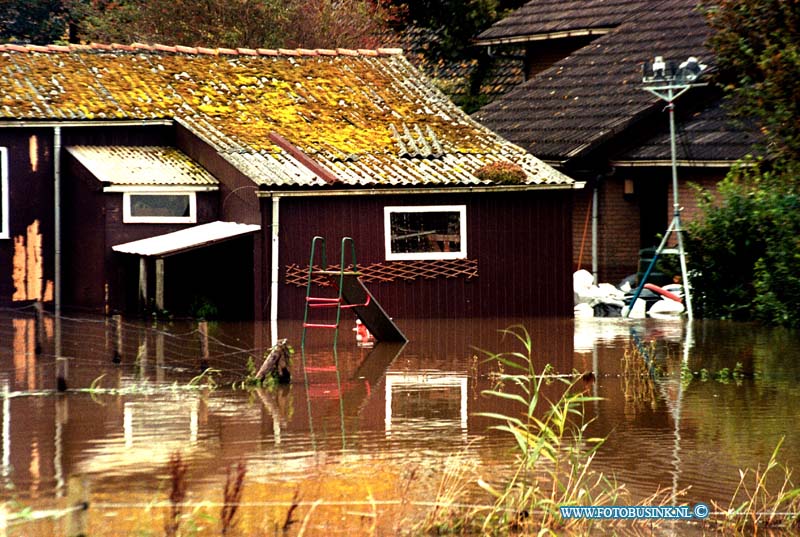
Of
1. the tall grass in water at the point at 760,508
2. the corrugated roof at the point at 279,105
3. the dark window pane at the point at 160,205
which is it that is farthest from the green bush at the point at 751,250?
the tall grass in water at the point at 760,508

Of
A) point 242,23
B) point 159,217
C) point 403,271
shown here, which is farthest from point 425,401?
point 242,23

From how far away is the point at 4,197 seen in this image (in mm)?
26688

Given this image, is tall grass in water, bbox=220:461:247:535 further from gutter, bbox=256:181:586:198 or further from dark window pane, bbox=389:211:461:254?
dark window pane, bbox=389:211:461:254

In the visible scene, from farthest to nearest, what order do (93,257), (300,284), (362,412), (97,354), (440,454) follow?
1. (93,257)
2. (300,284)
3. (97,354)
4. (362,412)
5. (440,454)

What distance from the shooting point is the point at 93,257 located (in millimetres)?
26719

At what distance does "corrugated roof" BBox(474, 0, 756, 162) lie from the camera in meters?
29.7

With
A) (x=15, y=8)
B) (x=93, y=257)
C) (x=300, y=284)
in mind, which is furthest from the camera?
(x=15, y=8)

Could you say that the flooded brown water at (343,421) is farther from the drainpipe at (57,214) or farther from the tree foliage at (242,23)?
the tree foliage at (242,23)

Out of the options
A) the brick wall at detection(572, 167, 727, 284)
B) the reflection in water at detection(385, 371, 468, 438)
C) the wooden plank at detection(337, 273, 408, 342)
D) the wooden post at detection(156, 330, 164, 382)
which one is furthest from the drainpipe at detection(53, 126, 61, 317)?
the reflection in water at detection(385, 371, 468, 438)

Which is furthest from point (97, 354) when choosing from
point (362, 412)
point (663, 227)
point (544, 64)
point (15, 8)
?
point (15, 8)

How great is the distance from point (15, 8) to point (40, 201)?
81.9ft

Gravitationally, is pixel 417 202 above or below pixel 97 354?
above

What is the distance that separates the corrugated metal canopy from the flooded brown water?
3330mm

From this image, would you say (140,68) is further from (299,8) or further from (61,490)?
(61,490)
